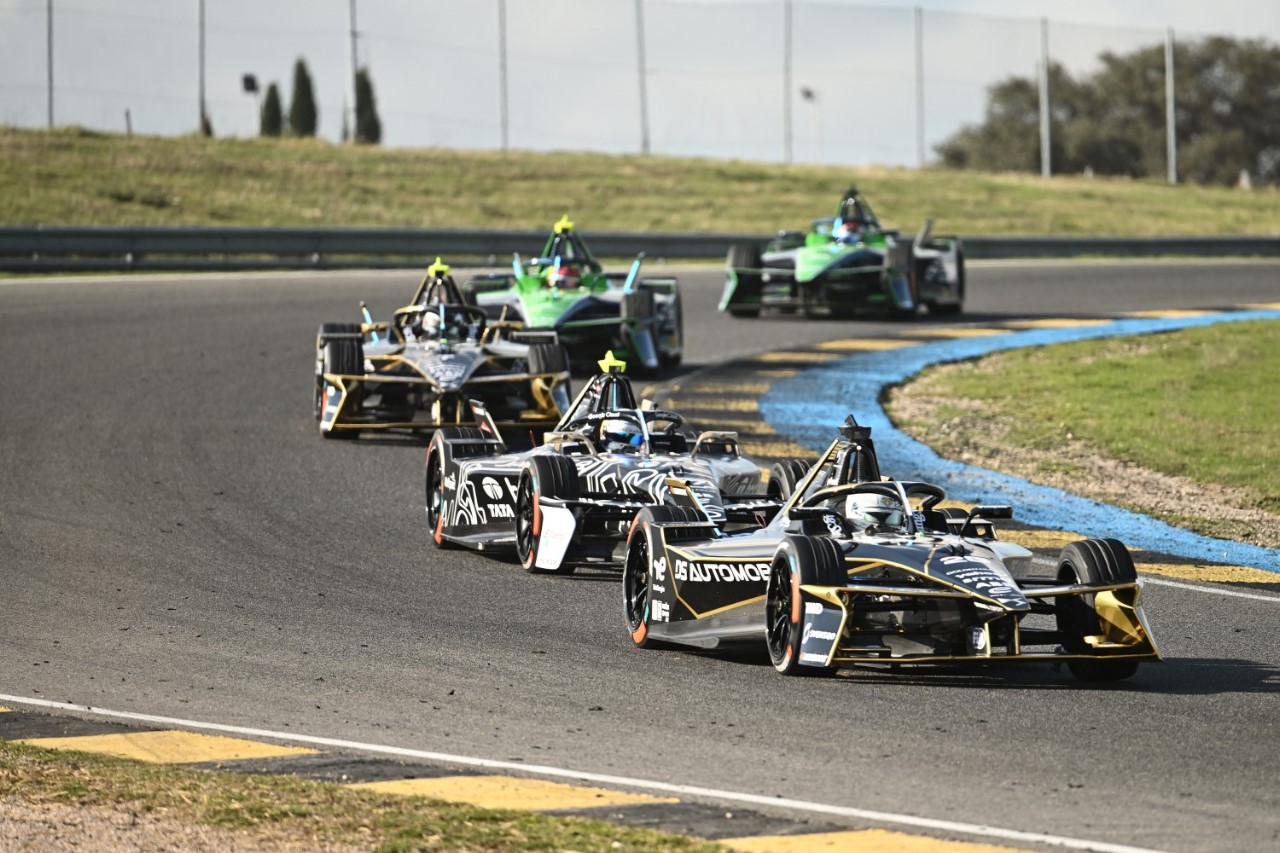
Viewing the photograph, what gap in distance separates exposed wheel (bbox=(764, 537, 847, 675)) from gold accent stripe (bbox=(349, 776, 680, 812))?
6.71ft

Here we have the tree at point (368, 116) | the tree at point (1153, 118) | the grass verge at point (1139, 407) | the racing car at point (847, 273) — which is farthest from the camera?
the tree at point (1153, 118)

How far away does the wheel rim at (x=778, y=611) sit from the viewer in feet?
29.6

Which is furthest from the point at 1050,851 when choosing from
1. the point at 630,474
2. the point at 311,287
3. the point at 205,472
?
the point at 311,287

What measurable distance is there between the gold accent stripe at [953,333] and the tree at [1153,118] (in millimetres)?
46256

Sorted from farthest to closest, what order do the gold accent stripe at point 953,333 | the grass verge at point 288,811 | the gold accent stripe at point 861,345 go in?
the gold accent stripe at point 953,333
the gold accent stripe at point 861,345
the grass verge at point 288,811

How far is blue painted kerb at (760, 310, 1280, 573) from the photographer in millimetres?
13102

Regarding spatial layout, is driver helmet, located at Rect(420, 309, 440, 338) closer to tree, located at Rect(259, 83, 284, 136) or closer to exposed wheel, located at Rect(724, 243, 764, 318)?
exposed wheel, located at Rect(724, 243, 764, 318)

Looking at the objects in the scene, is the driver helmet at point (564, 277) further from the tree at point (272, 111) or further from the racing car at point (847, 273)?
the tree at point (272, 111)

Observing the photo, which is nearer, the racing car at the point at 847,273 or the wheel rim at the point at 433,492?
the wheel rim at the point at 433,492

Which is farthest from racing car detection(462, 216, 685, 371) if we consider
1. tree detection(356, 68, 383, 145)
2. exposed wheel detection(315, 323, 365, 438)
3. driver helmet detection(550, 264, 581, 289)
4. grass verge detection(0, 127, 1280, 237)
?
tree detection(356, 68, 383, 145)

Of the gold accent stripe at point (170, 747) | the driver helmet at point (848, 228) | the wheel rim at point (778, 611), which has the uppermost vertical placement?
the driver helmet at point (848, 228)

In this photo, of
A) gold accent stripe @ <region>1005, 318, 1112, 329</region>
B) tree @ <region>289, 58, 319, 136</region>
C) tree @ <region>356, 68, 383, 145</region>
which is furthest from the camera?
tree @ <region>289, 58, 319, 136</region>

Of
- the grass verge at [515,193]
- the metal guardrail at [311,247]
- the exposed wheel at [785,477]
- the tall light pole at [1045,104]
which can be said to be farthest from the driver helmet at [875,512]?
the tall light pole at [1045,104]

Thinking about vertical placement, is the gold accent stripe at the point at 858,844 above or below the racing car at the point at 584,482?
below
